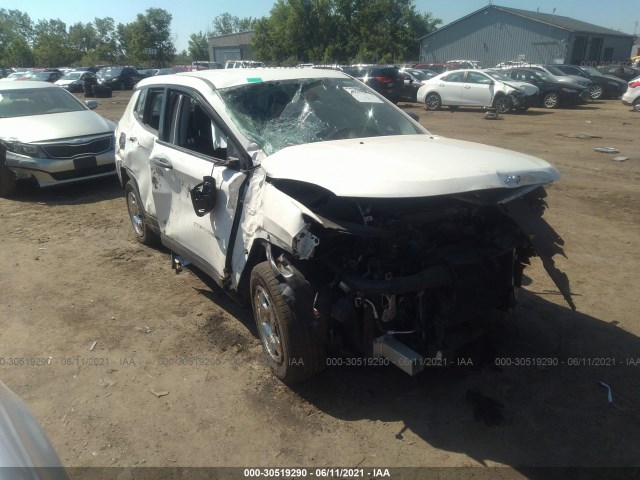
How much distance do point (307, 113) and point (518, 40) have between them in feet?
141

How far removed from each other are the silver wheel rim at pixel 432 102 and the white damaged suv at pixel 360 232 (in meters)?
17.7

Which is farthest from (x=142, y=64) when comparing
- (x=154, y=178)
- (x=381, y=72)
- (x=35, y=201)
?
(x=154, y=178)

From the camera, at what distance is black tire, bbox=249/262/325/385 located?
3.02 metres

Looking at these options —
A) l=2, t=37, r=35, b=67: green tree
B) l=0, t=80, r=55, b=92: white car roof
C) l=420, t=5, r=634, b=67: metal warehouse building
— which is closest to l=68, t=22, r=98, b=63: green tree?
l=2, t=37, r=35, b=67: green tree

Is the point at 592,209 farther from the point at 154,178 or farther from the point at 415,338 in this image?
the point at 154,178

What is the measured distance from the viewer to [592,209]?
6672 mm

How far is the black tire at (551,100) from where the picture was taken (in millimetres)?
19844

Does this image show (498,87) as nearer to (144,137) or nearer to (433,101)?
(433,101)

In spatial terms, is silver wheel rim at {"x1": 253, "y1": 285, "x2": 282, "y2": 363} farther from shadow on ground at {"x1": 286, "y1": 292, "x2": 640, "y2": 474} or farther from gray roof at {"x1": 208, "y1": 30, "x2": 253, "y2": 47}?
gray roof at {"x1": 208, "y1": 30, "x2": 253, "y2": 47}

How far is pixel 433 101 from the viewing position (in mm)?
20531

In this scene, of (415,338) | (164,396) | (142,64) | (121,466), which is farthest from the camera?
(142,64)

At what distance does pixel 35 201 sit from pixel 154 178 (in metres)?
4.58

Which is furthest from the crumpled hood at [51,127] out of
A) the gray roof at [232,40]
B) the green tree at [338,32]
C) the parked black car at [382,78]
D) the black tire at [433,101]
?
the gray roof at [232,40]


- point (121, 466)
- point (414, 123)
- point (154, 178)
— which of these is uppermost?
point (414, 123)
